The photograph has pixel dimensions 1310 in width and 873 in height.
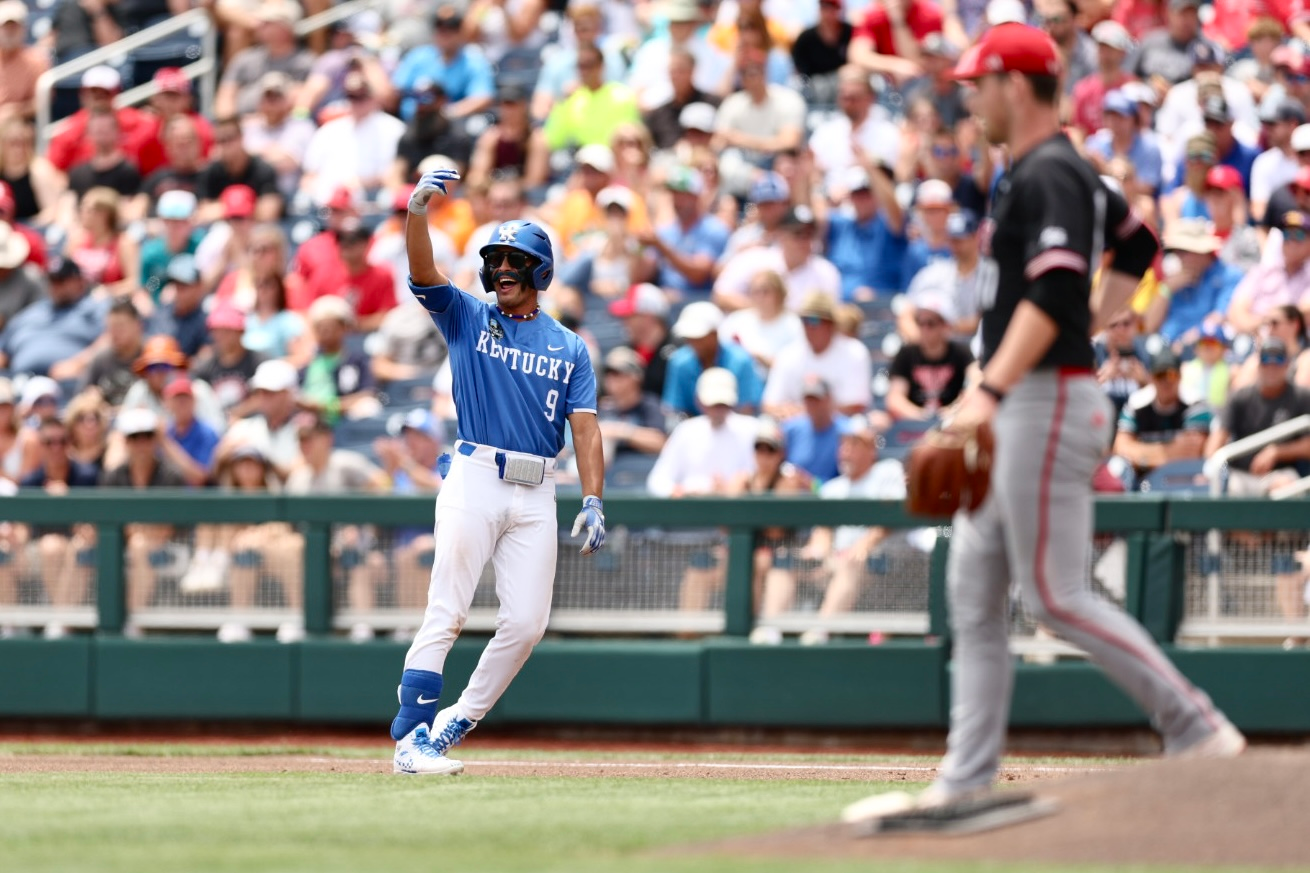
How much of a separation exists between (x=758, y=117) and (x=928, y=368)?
342cm

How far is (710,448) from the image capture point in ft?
38.7

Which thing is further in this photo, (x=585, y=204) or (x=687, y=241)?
(x=585, y=204)

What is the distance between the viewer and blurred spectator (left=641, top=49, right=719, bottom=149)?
15094 millimetres

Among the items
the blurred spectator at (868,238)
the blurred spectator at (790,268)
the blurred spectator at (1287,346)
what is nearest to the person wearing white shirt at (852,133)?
the blurred spectator at (868,238)

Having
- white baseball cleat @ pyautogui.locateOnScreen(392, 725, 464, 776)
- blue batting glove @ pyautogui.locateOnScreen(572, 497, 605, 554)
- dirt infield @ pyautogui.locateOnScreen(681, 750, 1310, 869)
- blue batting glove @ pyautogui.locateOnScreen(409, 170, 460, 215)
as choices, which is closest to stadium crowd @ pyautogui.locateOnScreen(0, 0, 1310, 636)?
blue batting glove @ pyautogui.locateOnScreen(572, 497, 605, 554)

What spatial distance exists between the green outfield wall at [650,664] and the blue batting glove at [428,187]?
391cm

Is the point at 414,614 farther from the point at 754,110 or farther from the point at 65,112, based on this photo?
the point at 65,112

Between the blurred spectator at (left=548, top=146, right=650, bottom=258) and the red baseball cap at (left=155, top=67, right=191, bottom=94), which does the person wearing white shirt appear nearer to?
the blurred spectator at (left=548, top=146, right=650, bottom=258)

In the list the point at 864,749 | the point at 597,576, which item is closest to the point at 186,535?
the point at 597,576

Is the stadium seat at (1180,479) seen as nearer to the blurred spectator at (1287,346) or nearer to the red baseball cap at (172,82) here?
the blurred spectator at (1287,346)

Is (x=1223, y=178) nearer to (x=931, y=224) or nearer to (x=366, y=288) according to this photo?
(x=931, y=224)

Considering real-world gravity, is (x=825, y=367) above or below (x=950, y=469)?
above

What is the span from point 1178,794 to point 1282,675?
18.8 ft

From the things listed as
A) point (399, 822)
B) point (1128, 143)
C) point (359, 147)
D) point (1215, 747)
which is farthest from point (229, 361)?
point (1215, 747)
